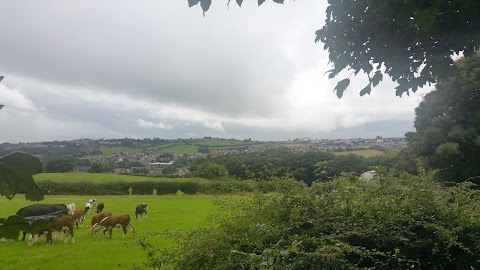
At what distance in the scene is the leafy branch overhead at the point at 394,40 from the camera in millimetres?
4402

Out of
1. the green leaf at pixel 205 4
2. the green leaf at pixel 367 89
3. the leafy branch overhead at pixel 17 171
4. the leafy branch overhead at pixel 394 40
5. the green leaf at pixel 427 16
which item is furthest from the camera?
the green leaf at pixel 367 89

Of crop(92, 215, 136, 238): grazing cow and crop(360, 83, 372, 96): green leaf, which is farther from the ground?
crop(360, 83, 372, 96): green leaf

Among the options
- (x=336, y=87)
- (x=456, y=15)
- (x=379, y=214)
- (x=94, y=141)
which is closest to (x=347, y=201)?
(x=379, y=214)

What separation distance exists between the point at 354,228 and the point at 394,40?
253 centimetres

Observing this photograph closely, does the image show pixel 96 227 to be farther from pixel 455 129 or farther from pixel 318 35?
pixel 455 129

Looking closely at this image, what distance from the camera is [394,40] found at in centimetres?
514

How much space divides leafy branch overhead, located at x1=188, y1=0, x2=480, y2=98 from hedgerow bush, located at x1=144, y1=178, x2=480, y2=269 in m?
1.56

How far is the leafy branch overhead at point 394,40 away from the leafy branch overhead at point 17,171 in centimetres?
371

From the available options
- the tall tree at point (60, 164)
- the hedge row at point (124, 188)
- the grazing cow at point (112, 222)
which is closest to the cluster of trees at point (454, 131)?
the grazing cow at point (112, 222)

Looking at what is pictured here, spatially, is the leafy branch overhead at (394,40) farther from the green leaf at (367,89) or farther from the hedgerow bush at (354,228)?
the hedgerow bush at (354,228)

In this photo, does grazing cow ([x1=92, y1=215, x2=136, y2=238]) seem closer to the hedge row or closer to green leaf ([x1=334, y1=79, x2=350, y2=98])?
green leaf ([x1=334, y1=79, x2=350, y2=98])

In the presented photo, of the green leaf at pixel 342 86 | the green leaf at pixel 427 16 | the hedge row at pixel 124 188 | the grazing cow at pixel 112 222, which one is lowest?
the hedge row at pixel 124 188

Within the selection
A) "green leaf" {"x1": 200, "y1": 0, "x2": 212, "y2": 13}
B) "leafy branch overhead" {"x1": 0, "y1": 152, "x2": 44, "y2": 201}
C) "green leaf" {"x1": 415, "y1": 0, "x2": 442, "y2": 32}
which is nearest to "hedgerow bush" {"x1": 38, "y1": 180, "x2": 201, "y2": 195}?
"green leaf" {"x1": 200, "y1": 0, "x2": 212, "y2": 13}

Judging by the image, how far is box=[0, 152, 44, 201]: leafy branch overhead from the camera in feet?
4.24
